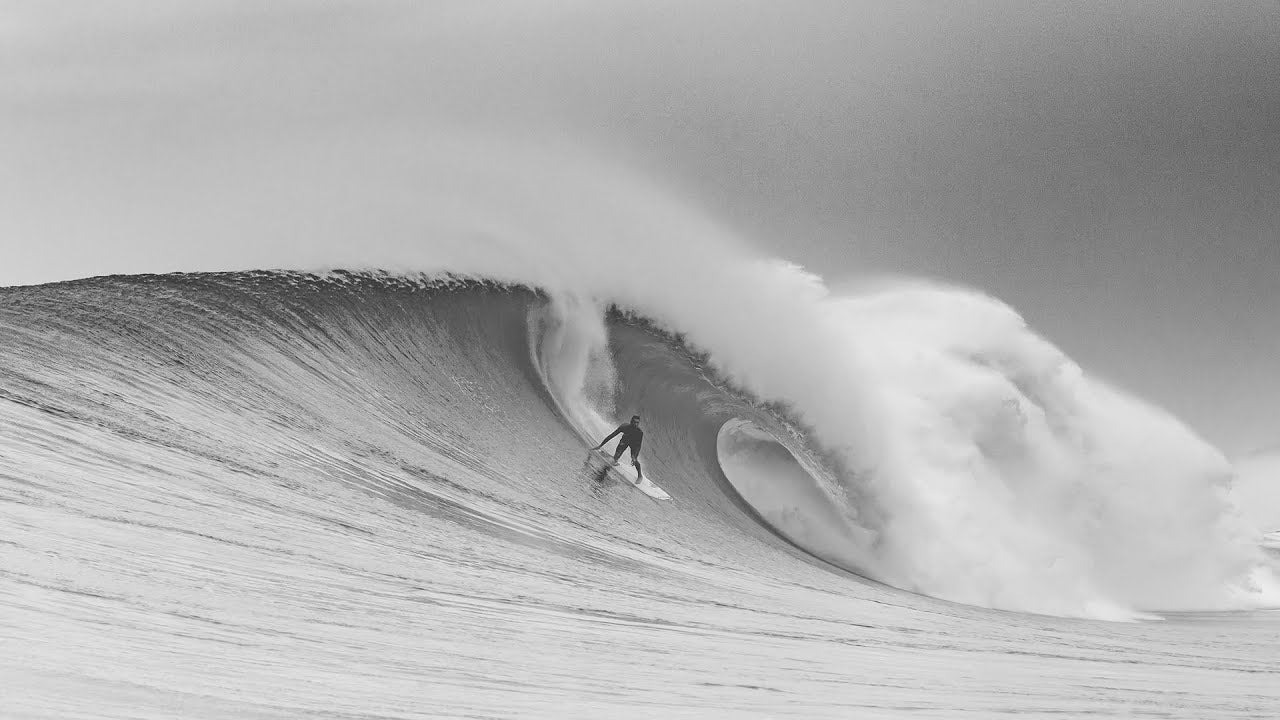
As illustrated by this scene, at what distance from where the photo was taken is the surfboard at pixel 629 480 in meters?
8.55

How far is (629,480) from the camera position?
341 inches

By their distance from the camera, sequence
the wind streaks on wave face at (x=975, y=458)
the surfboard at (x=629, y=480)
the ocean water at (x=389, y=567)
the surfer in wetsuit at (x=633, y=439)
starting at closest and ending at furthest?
the ocean water at (x=389, y=567) → the surfboard at (x=629, y=480) → the surfer in wetsuit at (x=633, y=439) → the wind streaks on wave face at (x=975, y=458)

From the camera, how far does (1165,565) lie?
606 inches

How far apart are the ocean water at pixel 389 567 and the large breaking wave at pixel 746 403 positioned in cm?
6

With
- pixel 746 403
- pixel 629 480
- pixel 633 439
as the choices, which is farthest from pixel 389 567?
pixel 746 403

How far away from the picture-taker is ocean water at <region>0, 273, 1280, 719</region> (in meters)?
2.80

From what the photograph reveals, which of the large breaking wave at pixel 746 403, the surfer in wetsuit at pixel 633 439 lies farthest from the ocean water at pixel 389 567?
the surfer in wetsuit at pixel 633 439

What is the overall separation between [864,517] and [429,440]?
7140 mm

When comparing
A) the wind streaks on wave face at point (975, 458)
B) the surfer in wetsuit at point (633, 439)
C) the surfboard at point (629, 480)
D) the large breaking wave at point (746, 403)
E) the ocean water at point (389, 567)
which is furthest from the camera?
the wind streaks on wave face at point (975, 458)

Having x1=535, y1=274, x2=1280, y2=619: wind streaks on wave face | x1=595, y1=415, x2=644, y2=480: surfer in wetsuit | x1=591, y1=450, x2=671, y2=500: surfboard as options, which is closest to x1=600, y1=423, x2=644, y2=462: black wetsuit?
x1=595, y1=415, x2=644, y2=480: surfer in wetsuit

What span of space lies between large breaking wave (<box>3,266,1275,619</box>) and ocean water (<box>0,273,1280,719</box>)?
0.18ft

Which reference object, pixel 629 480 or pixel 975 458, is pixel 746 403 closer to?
pixel 975 458

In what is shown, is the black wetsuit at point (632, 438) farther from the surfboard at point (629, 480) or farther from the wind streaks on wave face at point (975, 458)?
the wind streaks on wave face at point (975, 458)

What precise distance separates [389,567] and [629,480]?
4.71 meters
